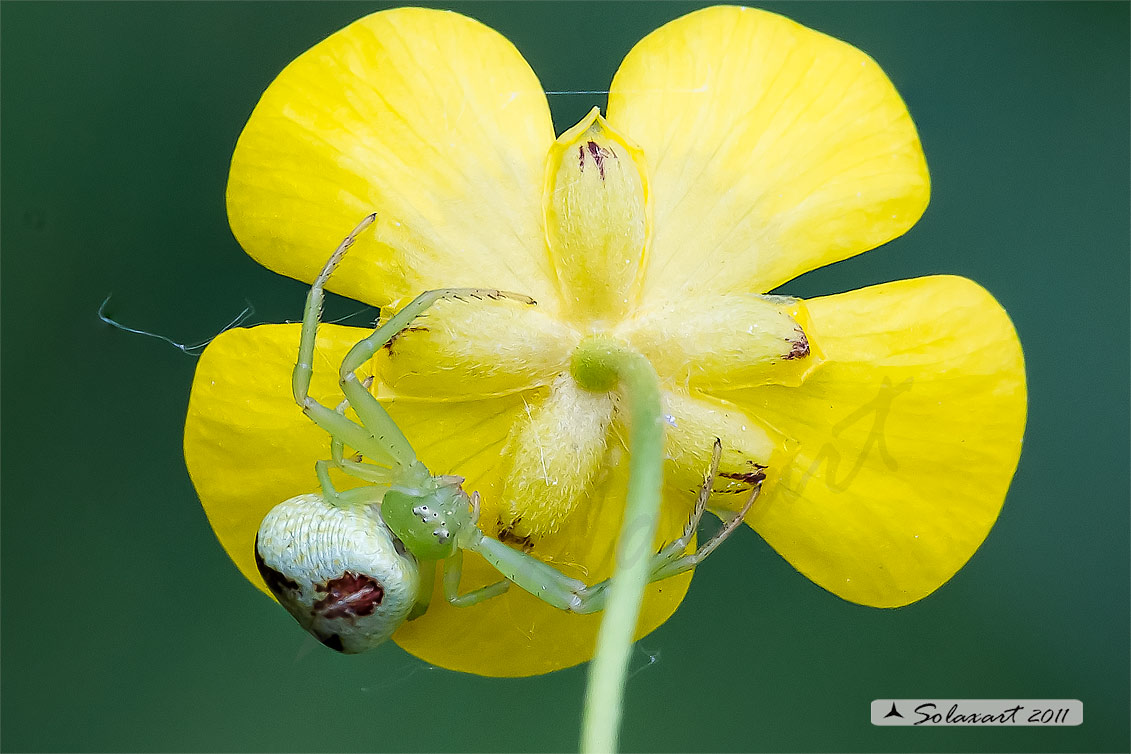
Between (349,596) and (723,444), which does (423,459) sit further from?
(723,444)

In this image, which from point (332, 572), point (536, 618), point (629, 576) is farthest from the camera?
point (536, 618)

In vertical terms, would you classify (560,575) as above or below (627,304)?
below

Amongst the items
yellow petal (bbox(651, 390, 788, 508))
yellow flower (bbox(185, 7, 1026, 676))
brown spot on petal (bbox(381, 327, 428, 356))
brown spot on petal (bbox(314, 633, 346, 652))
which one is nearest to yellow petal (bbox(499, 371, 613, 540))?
yellow flower (bbox(185, 7, 1026, 676))

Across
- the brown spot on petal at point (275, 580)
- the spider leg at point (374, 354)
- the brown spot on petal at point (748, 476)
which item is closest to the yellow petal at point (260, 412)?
the spider leg at point (374, 354)

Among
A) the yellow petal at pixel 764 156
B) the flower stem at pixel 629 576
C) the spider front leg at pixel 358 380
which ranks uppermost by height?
the yellow petal at pixel 764 156

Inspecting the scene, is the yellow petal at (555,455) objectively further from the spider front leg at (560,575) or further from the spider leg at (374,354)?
the spider leg at (374,354)

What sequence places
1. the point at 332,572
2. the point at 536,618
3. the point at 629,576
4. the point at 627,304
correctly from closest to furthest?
the point at 629,576 → the point at 332,572 → the point at 627,304 → the point at 536,618

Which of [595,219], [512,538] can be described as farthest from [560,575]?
[595,219]
